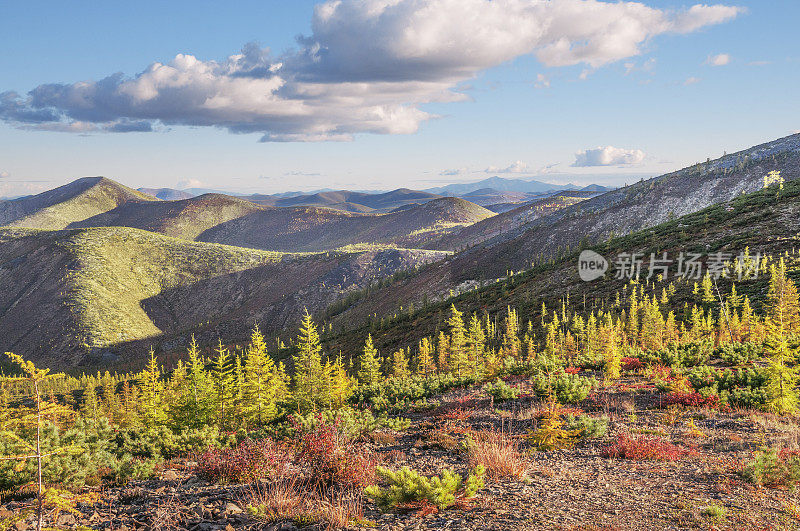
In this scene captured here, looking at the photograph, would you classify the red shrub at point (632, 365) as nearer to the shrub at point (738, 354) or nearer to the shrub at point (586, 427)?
the shrub at point (738, 354)

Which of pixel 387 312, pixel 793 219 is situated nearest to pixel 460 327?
pixel 793 219

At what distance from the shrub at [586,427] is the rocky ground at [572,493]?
0.21 metres

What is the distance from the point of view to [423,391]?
21594 millimetres

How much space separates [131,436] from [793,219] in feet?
278

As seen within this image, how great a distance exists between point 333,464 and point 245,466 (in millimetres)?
2262

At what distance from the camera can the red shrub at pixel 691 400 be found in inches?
565

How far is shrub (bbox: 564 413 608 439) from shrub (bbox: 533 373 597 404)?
10.8 ft

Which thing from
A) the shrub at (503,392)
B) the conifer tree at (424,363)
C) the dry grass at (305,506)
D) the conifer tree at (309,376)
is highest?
the dry grass at (305,506)

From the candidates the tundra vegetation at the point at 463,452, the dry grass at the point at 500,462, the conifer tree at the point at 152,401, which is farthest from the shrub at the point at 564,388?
the conifer tree at the point at 152,401

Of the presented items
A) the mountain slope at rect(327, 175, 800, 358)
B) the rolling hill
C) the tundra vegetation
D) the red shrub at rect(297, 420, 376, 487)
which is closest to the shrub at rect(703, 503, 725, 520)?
the tundra vegetation

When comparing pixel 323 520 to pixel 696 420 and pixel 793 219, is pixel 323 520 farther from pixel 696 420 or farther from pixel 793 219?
pixel 793 219

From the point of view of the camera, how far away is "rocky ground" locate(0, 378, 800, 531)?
22.1 feet

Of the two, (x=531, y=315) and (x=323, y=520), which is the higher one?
(x=323, y=520)

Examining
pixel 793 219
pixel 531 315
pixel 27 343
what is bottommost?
pixel 27 343
